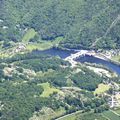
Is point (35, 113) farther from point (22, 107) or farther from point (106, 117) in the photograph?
point (106, 117)

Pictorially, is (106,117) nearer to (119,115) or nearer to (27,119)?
(119,115)

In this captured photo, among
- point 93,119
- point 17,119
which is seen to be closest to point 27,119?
point 17,119

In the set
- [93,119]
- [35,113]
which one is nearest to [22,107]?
[35,113]

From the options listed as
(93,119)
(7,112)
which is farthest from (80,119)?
(7,112)

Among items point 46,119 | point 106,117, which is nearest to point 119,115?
point 106,117

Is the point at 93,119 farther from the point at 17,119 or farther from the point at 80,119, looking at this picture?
the point at 17,119

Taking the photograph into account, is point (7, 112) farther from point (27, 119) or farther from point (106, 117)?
point (106, 117)
